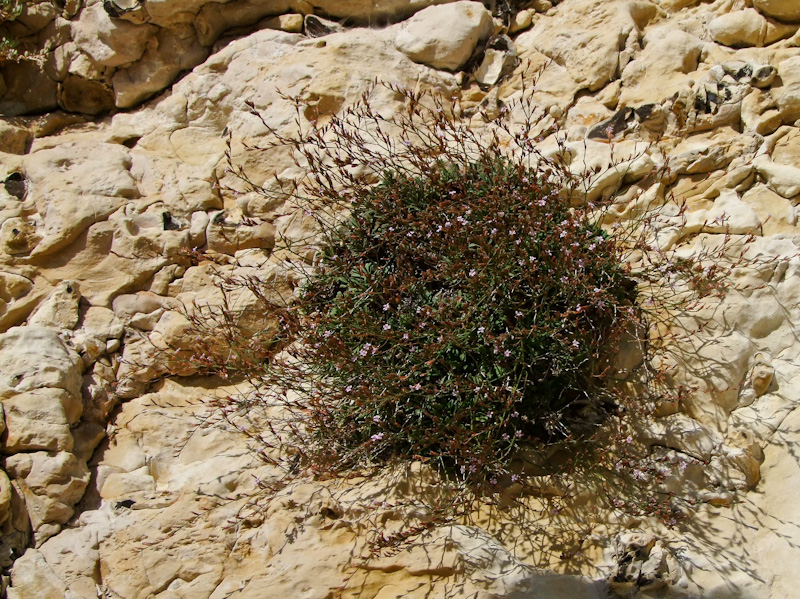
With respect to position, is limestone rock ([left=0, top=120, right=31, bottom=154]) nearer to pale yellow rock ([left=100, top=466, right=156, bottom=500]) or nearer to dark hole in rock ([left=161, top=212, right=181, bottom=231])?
dark hole in rock ([left=161, top=212, right=181, bottom=231])

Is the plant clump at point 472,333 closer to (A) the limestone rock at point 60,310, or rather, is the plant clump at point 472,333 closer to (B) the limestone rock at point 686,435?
(B) the limestone rock at point 686,435

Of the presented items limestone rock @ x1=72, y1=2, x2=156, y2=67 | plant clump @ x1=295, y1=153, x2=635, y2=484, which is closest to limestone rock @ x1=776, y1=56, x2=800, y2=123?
plant clump @ x1=295, y1=153, x2=635, y2=484

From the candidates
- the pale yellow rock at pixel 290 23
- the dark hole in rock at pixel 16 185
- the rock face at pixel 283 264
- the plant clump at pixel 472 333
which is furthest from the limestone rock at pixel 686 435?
the dark hole in rock at pixel 16 185

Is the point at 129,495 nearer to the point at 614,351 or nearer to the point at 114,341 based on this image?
the point at 114,341

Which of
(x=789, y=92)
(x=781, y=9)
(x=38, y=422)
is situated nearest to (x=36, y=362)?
(x=38, y=422)

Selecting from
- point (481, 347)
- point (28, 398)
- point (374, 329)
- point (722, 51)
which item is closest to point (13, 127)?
point (28, 398)

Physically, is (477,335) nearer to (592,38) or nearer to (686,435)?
(686,435)
